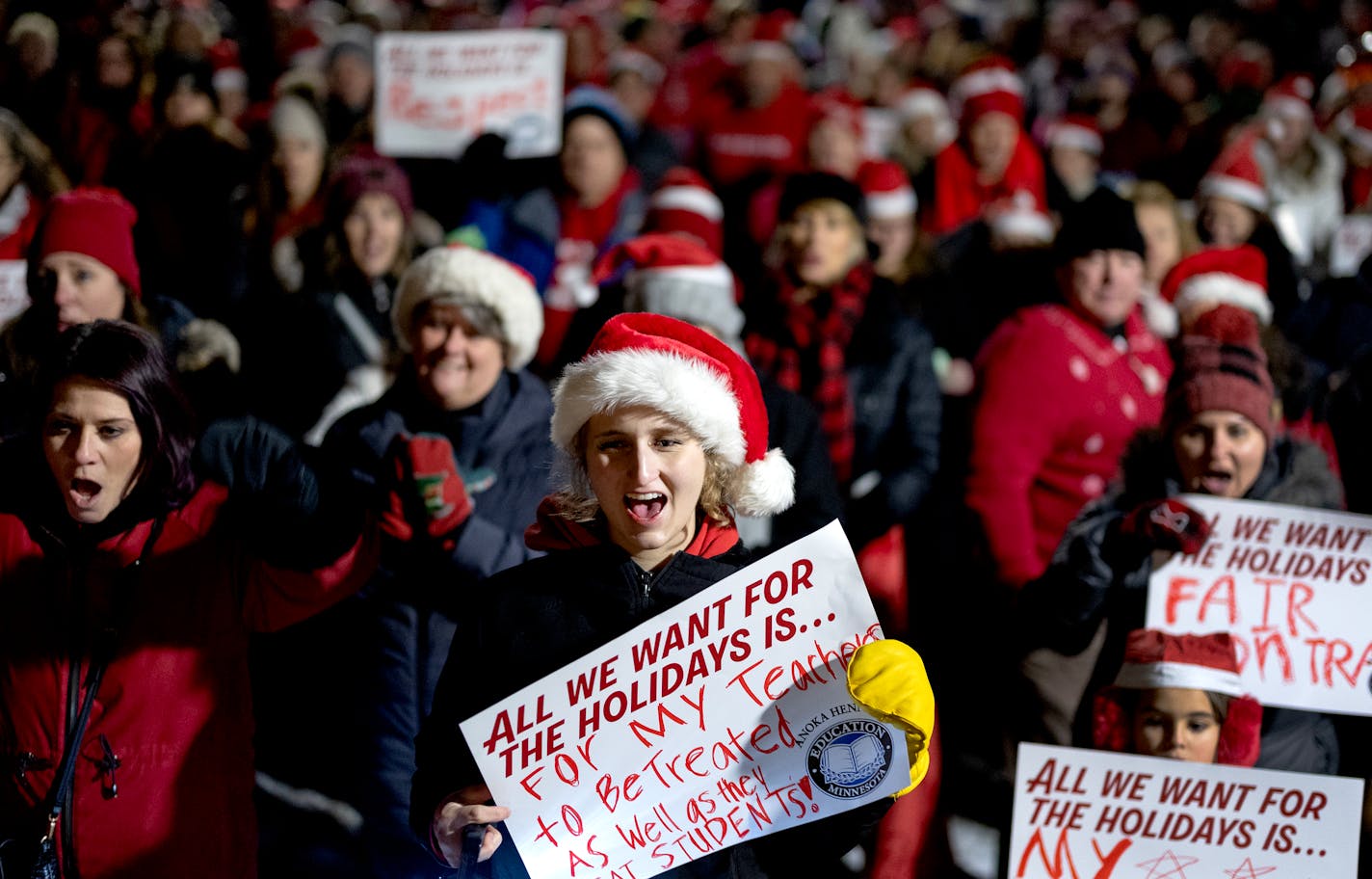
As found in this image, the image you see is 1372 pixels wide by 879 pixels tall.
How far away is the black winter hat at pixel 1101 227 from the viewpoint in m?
4.56

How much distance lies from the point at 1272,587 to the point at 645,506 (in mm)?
1825

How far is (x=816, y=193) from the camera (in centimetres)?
509

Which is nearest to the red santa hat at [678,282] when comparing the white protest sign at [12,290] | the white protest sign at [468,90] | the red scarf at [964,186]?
the white protest sign at [468,90]

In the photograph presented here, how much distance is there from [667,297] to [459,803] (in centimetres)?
210

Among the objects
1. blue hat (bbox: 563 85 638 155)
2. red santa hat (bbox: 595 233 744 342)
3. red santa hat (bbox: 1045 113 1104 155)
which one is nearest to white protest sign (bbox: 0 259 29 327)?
red santa hat (bbox: 595 233 744 342)

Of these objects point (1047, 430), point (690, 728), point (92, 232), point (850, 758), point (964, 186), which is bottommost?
point (850, 758)

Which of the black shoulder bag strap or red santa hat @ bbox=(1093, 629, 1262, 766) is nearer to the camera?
the black shoulder bag strap

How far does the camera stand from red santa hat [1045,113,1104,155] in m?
8.48

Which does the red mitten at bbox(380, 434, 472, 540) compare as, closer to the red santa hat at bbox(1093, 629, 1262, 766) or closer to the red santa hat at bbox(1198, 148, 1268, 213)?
the red santa hat at bbox(1093, 629, 1262, 766)

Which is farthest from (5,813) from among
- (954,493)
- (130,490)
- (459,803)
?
(954,493)

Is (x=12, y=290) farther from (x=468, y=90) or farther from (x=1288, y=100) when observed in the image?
(x=1288, y=100)

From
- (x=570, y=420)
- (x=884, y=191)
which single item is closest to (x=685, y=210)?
(x=884, y=191)

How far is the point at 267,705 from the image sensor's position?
5.09 metres

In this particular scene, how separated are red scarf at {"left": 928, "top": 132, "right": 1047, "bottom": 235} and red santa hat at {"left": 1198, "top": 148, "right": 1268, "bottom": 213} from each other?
1355 millimetres
